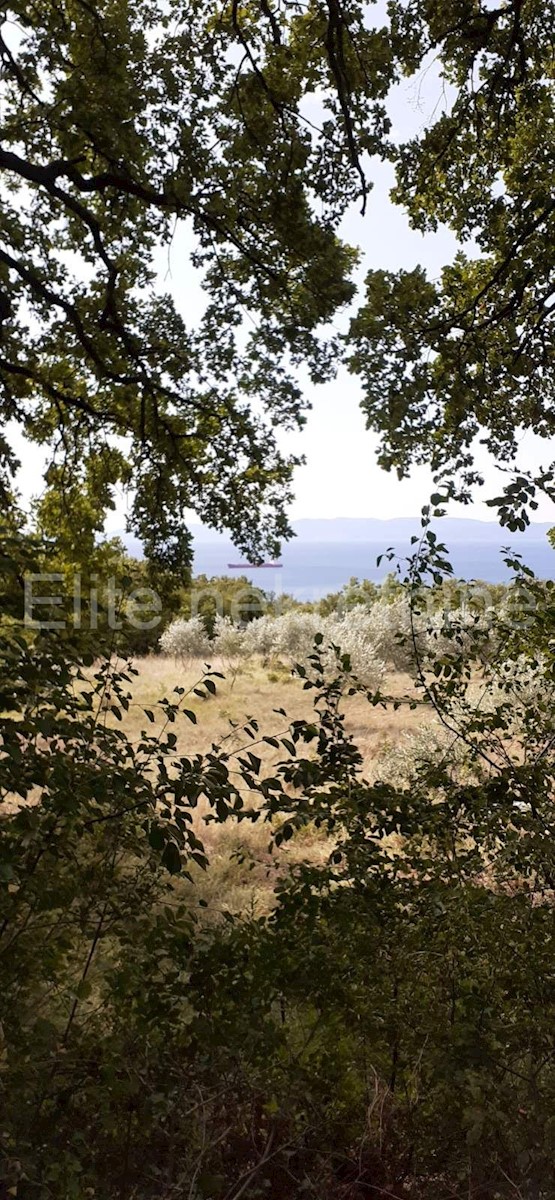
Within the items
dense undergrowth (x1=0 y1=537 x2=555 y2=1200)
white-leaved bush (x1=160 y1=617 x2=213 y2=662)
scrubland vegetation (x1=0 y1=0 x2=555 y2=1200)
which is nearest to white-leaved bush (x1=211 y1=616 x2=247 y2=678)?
white-leaved bush (x1=160 y1=617 x2=213 y2=662)

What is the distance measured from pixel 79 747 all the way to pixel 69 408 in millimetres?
6363

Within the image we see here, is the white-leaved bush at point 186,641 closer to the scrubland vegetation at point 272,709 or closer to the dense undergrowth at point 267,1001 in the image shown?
the scrubland vegetation at point 272,709

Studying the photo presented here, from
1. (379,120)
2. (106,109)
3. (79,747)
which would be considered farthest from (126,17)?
(79,747)

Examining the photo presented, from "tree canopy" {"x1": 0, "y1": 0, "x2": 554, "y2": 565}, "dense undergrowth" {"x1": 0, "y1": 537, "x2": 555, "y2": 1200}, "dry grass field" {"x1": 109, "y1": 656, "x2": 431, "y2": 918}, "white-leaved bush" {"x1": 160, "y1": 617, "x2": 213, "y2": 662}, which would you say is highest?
"tree canopy" {"x1": 0, "y1": 0, "x2": 554, "y2": 565}

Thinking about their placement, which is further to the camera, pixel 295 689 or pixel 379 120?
pixel 295 689

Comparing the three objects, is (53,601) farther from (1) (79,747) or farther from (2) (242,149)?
(2) (242,149)

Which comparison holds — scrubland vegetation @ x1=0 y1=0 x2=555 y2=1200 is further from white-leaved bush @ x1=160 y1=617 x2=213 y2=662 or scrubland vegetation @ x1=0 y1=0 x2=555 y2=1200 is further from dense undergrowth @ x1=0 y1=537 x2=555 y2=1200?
white-leaved bush @ x1=160 y1=617 x2=213 y2=662

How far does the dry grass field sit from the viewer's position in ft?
26.6

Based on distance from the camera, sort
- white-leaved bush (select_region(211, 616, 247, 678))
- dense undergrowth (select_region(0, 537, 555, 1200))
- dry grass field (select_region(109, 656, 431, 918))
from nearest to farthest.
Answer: dense undergrowth (select_region(0, 537, 555, 1200)), dry grass field (select_region(109, 656, 431, 918)), white-leaved bush (select_region(211, 616, 247, 678))

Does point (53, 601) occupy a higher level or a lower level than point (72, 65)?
lower

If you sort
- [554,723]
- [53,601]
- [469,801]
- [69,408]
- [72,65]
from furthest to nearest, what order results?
[69,408]
[72,65]
[554,723]
[53,601]
[469,801]

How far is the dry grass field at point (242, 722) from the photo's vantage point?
26.6ft

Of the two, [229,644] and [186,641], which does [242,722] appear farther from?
[186,641]

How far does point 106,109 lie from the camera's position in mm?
5508
